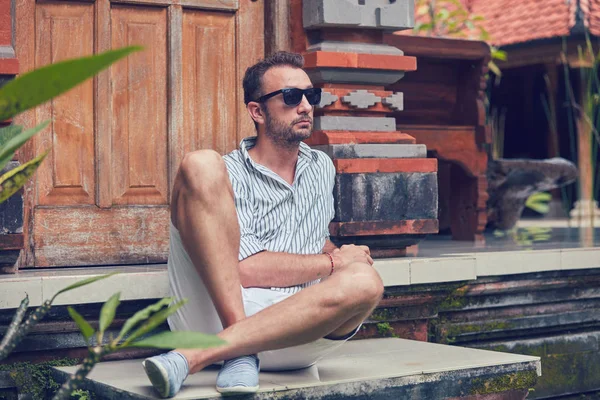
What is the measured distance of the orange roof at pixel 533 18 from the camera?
32.2 ft

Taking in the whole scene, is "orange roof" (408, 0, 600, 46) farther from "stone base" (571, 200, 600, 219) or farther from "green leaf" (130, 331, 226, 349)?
"green leaf" (130, 331, 226, 349)

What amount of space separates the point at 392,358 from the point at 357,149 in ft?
4.03

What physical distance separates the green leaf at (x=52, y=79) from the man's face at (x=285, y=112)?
2193 millimetres

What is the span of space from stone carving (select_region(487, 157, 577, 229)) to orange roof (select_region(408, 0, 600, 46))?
2.37 m

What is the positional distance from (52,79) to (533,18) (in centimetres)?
980

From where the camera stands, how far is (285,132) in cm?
358

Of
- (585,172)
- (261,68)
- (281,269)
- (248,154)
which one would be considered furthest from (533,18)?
(281,269)

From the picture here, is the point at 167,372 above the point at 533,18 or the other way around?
the other way around

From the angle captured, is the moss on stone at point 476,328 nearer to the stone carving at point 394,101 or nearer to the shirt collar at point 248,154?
the stone carving at point 394,101

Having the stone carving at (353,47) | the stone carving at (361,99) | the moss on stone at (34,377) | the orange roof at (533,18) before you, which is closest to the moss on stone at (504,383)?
the moss on stone at (34,377)

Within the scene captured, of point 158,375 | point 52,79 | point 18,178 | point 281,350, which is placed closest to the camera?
point 52,79

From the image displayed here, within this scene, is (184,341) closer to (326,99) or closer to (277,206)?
(277,206)

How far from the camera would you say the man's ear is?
143 inches

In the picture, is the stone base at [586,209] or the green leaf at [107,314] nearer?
the green leaf at [107,314]
